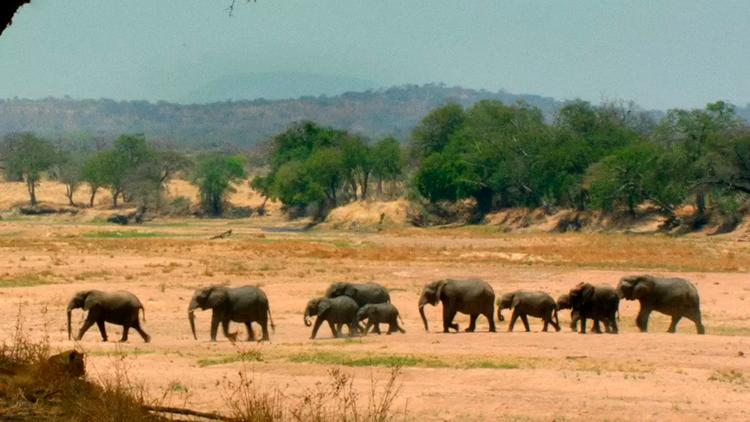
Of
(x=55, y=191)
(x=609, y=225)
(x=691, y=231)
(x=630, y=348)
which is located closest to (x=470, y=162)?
(x=609, y=225)

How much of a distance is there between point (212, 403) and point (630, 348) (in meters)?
8.97

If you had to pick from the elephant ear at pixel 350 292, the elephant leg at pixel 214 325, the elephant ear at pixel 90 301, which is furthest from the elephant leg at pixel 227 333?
the elephant ear at pixel 350 292

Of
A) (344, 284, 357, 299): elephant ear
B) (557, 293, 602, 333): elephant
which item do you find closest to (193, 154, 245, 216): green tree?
(344, 284, 357, 299): elephant ear

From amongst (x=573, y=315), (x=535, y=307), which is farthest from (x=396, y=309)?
(x=573, y=315)

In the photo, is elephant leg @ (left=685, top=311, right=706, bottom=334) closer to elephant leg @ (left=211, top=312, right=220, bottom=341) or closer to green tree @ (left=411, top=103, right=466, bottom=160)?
elephant leg @ (left=211, top=312, right=220, bottom=341)

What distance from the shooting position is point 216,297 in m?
24.0

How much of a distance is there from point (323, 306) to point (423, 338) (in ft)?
9.02

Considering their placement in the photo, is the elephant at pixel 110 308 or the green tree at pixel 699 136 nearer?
the elephant at pixel 110 308

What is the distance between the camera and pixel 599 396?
14.7 meters

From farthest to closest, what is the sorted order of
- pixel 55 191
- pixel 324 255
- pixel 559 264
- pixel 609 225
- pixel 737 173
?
1. pixel 55 191
2. pixel 609 225
3. pixel 737 173
4. pixel 324 255
5. pixel 559 264

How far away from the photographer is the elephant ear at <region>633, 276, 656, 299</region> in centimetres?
2559

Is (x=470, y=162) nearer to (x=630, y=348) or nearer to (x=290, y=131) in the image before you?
(x=290, y=131)

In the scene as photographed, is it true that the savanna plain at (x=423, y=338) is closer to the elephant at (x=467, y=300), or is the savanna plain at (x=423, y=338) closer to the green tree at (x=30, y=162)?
the elephant at (x=467, y=300)

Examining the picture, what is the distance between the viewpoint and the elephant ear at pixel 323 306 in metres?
24.3
